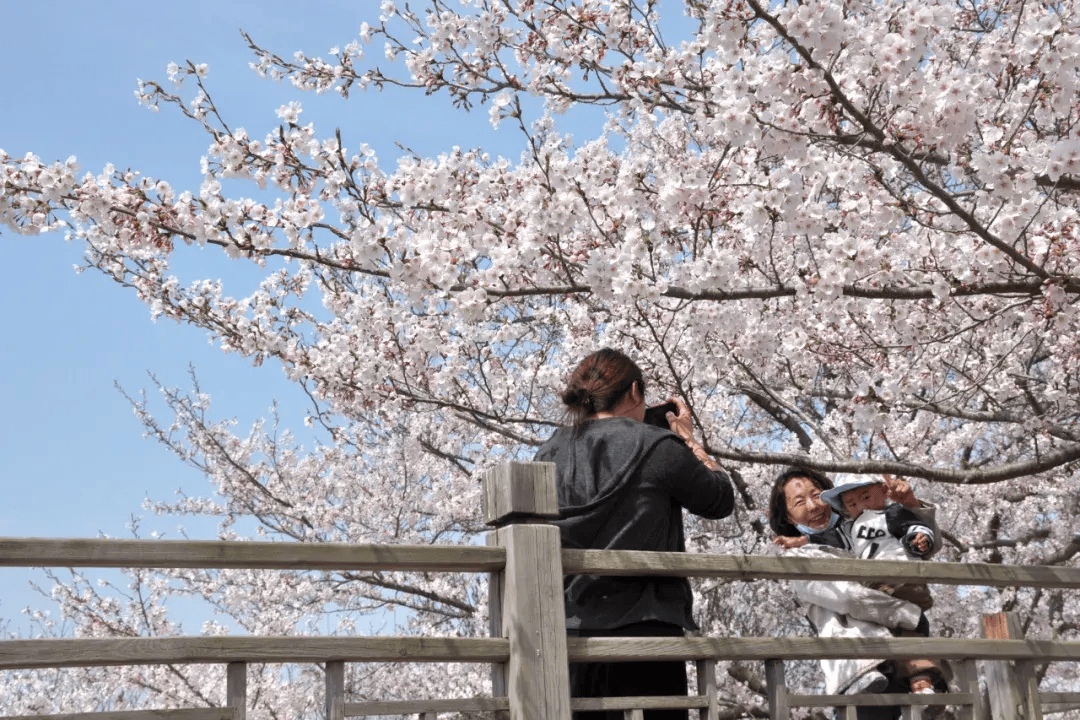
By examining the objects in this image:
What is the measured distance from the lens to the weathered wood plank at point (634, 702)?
120 inches

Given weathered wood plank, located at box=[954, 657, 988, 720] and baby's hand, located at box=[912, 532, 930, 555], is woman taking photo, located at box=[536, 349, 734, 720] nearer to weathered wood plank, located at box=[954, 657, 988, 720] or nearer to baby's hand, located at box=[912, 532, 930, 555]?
weathered wood plank, located at box=[954, 657, 988, 720]

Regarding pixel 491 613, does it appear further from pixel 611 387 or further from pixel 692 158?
pixel 692 158

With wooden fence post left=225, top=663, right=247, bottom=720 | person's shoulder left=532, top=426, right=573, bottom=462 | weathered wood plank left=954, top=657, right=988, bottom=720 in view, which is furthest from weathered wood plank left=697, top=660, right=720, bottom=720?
wooden fence post left=225, top=663, right=247, bottom=720

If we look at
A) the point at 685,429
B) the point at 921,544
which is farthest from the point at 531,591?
the point at 921,544

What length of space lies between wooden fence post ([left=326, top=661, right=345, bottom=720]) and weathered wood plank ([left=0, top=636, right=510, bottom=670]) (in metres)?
0.04

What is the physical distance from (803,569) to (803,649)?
0.90 ft

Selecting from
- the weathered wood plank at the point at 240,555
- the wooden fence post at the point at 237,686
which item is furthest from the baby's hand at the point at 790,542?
the wooden fence post at the point at 237,686

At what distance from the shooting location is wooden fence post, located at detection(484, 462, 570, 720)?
293 centimetres

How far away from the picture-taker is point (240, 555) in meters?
2.74

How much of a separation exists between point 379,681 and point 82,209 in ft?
23.4

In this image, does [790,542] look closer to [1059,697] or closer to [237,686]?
[1059,697]

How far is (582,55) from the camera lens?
613 cm

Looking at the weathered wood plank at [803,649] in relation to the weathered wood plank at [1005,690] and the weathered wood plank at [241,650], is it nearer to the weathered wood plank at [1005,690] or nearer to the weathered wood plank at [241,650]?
the weathered wood plank at [1005,690]

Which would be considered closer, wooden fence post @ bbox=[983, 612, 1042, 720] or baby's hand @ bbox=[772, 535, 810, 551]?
wooden fence post @ bbox=[983, 612, 1042, 720]
